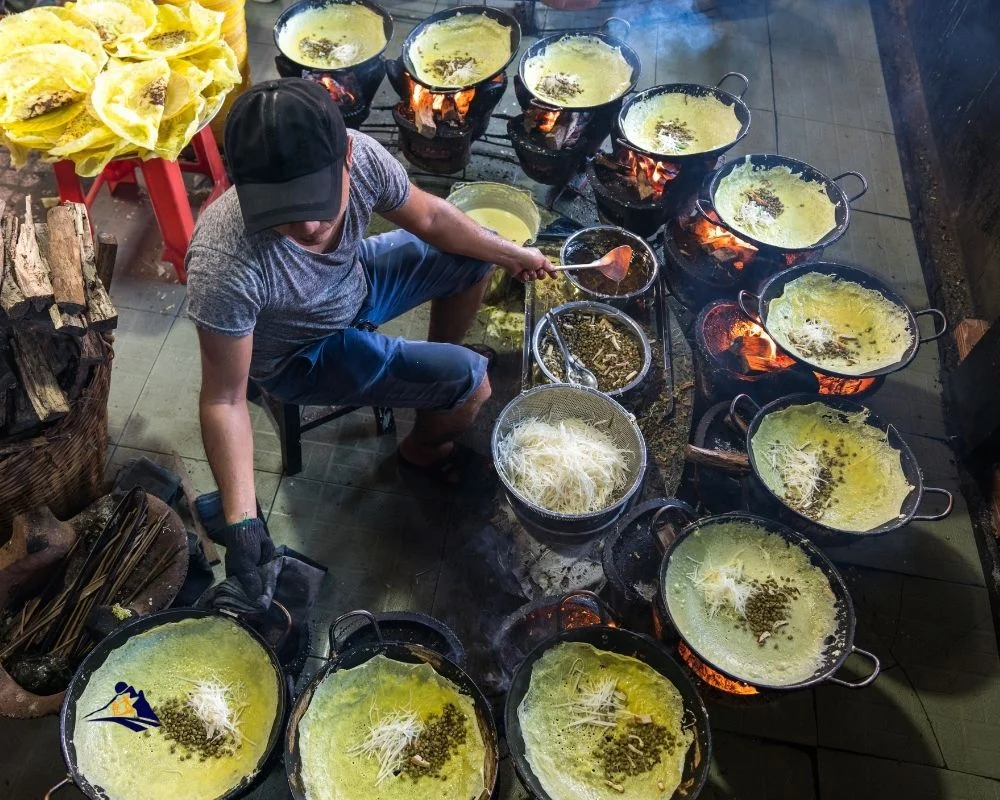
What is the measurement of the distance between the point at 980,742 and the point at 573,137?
4436 millimetres

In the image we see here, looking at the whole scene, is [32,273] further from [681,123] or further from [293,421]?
[681,123]

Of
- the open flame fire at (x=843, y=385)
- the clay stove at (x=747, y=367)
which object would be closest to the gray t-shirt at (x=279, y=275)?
the clay stove at (x=747, y=367)

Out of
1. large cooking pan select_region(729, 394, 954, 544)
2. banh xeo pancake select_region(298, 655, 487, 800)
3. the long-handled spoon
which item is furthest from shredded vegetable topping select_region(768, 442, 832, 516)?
banh xeo pancake select_region(298, 655, 487, 800)

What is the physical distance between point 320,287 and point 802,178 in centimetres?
350

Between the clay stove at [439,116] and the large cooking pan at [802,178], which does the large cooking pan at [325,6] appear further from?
the large cooking pan at [802,178]

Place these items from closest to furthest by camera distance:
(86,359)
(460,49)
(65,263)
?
1. (65,263)
2. (86,359)
3. (460,49)

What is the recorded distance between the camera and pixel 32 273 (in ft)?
10.1

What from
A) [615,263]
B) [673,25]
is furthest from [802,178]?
[673,25]

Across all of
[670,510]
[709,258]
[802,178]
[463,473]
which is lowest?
[463,473]

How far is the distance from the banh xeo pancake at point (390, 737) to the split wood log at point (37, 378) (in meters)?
1.67

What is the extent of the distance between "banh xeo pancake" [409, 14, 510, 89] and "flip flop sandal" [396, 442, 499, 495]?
109 inches

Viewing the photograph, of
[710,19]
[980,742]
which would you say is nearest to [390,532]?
[980,742]

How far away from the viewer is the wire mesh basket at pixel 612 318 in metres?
4.24

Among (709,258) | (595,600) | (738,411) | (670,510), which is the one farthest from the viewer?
(709,258)
